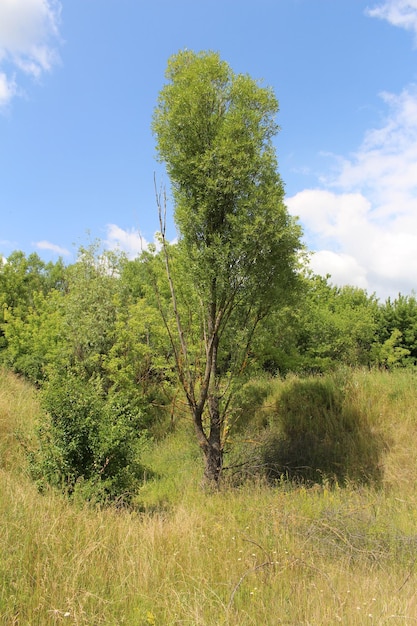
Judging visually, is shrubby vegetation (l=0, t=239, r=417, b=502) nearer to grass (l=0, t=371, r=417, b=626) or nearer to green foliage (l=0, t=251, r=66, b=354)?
grass (l=0, t=371, r=417, b=626)

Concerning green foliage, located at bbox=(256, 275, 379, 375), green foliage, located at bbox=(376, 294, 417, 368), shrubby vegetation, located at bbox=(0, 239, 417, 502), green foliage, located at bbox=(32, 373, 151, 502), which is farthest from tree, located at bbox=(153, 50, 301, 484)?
green foliage, located at bbox=(376, 294, 417, 368)

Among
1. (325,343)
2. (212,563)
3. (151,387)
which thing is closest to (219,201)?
(212,563)

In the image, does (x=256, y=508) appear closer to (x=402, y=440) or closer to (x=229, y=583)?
(x=229, y=583)

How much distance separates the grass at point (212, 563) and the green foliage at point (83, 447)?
479 millimetres

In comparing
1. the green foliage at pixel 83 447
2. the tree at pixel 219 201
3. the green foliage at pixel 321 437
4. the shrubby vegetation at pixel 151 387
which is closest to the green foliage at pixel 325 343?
the shrubby vegetation at pixel 151 387

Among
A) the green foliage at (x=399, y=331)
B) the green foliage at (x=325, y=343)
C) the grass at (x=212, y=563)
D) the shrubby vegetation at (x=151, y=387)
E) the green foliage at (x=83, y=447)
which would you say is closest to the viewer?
the grass at (x=212, y=563)

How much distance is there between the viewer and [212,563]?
380cm

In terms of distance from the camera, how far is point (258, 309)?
329 inches

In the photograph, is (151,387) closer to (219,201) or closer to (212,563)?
(219,201)

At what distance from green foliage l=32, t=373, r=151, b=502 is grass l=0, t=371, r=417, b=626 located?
1.57ft

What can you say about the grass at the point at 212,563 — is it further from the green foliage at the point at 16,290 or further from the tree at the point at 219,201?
the green foliage at the point at 16,290

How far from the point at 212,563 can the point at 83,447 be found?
10.6 ft

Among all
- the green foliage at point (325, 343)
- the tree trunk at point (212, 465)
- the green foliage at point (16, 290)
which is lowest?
the tree trunk at point (212, 465)

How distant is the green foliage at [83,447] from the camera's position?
5.97m
